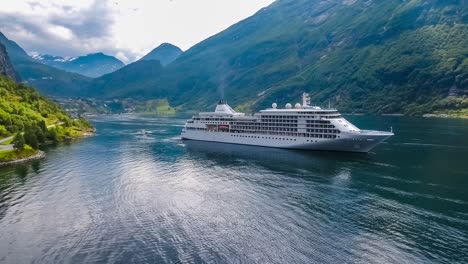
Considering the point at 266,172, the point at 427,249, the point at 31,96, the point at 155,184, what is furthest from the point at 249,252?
the point at 31,96

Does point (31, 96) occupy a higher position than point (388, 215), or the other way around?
point (31, 96)

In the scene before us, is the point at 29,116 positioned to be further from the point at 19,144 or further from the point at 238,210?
the point at 238,210

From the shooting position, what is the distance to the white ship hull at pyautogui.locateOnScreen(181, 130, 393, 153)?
319 ft

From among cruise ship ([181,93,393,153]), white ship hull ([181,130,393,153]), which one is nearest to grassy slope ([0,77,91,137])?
cruise ship ([181,93,393,153])

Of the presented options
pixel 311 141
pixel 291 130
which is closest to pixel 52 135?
pixel 291 130

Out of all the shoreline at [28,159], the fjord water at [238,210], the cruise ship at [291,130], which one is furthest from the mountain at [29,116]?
the cruise ship at [291,130]

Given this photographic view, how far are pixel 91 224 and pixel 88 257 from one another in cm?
1062

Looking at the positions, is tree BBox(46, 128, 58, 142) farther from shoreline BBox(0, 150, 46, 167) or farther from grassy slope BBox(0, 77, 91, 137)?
shoreline BBox(0, 150, 46, 167)

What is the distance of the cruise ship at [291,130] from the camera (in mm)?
99562

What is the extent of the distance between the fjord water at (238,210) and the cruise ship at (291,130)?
21.1 ft

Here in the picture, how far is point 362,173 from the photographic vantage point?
3081 inches

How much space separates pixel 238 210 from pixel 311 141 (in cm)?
5589

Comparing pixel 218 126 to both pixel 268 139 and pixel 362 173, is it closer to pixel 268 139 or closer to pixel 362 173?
pixel 268 139

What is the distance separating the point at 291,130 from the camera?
112 m
